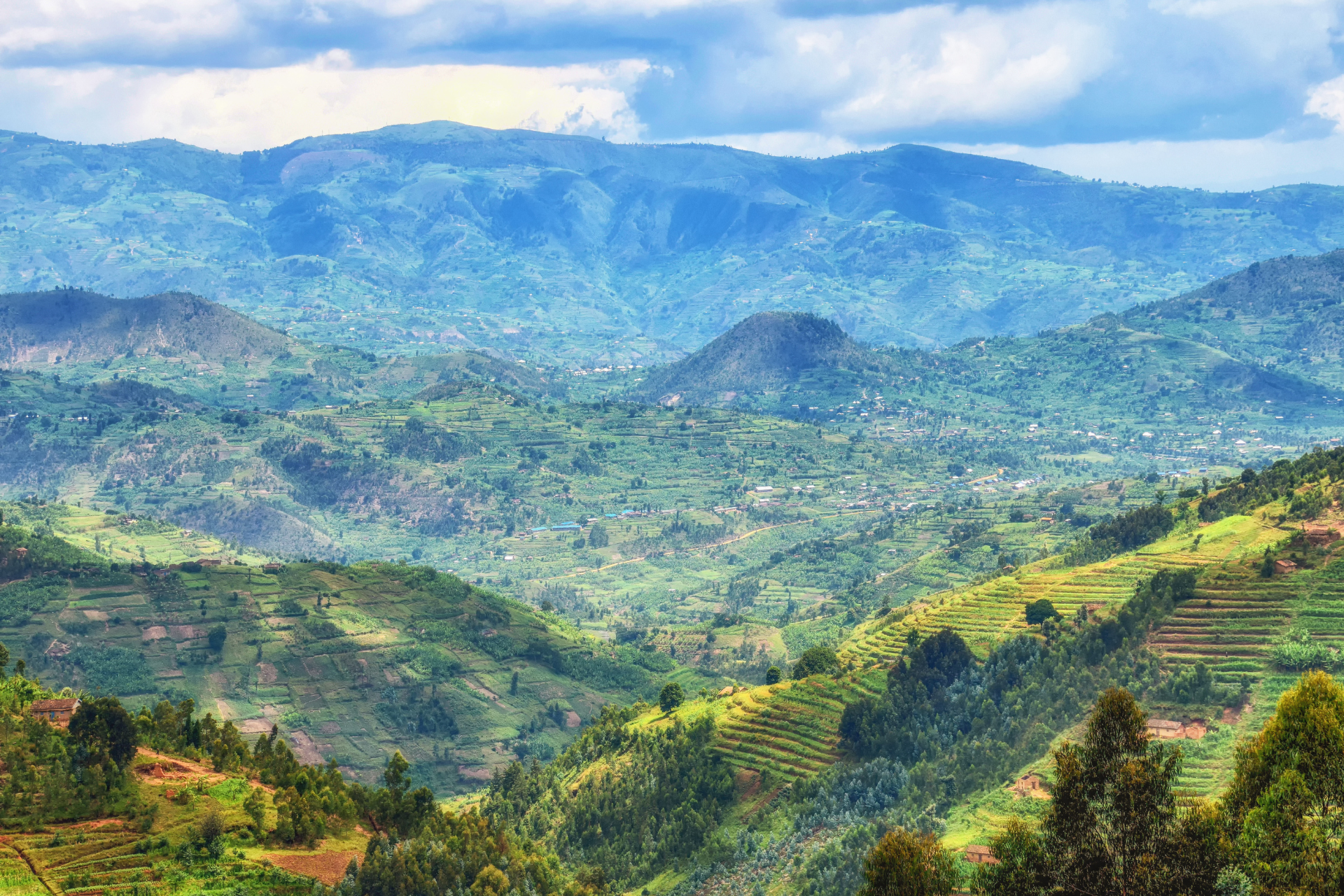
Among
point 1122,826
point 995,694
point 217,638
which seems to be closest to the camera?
point 1122,826

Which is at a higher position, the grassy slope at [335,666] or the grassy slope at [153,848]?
the grassy slope at [153,848]

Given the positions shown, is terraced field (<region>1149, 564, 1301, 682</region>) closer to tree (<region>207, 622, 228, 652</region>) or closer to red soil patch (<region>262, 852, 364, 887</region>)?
red soil patch (<region>262, 852, 364, 887</region>)

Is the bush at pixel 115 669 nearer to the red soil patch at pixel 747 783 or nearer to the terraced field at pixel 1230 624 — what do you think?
the red soil patch at pixel 747 783

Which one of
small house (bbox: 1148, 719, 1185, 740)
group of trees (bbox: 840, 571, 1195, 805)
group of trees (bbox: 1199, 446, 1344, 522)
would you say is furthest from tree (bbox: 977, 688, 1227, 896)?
group of trees (bbox: 1199, 446, 1344, 522)

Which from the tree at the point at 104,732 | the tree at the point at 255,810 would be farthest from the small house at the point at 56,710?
the tree at the point at 255,810

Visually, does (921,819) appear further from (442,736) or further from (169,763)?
(442,736)

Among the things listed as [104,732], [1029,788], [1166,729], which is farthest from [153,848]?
[1166,729]

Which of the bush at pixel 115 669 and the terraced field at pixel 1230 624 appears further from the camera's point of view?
the bush at pixel 115 669

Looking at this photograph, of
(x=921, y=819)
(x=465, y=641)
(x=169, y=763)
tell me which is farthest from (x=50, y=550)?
(x=921, y=819)

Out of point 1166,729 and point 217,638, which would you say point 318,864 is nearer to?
point 1166,729
